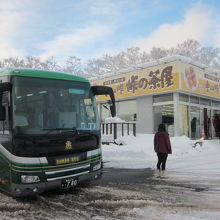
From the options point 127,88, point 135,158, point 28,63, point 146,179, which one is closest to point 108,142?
point 135,158

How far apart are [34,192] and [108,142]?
411 inches

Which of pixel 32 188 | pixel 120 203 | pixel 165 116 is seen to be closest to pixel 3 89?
pixel 32 188

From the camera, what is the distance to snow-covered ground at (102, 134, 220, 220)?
5.25 meters

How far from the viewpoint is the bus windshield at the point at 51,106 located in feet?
18.3

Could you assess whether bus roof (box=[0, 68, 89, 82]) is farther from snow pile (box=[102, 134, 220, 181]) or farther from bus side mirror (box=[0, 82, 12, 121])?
snow pile (box=[102, 134, 220, 181])

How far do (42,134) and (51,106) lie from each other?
27.7 inches

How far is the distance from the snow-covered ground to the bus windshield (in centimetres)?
238

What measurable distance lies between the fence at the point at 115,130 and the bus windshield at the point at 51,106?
8838mm

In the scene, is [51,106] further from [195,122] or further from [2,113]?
[195,122]

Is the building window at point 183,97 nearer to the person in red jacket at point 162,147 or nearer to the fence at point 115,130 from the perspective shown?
the fence at point 115,130

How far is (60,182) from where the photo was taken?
226 inches

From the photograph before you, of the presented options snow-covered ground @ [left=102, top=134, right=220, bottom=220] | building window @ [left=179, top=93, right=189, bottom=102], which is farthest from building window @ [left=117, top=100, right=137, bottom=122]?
snow-covered ground @ [left=102, top=134, right=220, bottom=220]

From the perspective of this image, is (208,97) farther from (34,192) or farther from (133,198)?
(34,192)

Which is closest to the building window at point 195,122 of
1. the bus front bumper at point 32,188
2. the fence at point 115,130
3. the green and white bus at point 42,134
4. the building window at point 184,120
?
the building window at point 184,120
